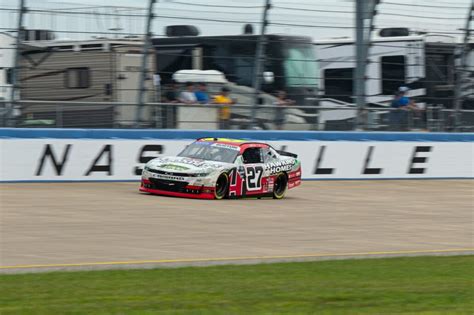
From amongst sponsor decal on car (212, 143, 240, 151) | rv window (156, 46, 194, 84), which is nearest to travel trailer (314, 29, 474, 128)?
rv window (156, 46, 194, 84)

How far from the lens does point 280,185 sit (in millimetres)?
19234

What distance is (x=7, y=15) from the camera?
19422 millimetres

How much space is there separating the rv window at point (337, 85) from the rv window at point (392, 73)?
1137mm

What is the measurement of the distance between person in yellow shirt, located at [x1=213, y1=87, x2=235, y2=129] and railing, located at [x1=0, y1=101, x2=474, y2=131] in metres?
0.02

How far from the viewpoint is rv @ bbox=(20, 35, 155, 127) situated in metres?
19.6

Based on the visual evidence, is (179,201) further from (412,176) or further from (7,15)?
(412,176)

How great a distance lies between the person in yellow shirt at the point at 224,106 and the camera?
2208 cm

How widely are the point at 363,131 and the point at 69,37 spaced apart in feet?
23.9

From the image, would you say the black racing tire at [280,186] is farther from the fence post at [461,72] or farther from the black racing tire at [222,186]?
the fence post at [461,72]

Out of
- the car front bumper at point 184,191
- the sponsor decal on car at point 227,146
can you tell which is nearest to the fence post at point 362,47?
the sponsor decal on car at point 227,146

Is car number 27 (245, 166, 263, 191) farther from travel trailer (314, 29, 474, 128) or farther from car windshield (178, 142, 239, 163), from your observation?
travel trailer (314, 29, 474, 128)

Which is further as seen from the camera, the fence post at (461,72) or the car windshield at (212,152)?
the fence post at (461,72)

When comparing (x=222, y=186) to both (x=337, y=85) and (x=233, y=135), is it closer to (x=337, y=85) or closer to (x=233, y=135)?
(x=233, y=135)

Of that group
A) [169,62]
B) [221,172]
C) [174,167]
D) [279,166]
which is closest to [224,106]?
[169,62]
